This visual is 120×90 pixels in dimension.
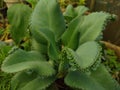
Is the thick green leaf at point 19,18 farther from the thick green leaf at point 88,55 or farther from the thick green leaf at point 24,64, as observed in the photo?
the thick green leaf at point 88,55

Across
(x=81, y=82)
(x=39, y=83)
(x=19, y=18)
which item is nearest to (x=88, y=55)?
(x=81, y=82)

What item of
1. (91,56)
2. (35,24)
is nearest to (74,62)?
(91,56)

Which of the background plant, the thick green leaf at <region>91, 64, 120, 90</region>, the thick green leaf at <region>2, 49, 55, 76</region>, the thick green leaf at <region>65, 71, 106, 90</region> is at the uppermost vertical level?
the thick green leaf at <region>2, 49, 55, 76</region>

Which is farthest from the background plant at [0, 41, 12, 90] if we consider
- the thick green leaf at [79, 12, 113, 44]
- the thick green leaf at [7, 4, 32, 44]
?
the thick green leaf at [79, 12, 113, 44]

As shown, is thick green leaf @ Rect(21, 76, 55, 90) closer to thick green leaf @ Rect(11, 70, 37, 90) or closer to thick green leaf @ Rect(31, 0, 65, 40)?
thick green leaf @ Rect(11, 70, 37, 90)

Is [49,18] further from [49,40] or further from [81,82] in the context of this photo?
[81,82]

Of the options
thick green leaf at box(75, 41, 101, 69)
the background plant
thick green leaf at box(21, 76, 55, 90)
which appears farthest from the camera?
the background plant
